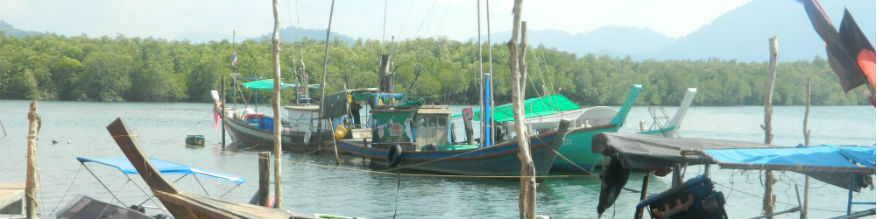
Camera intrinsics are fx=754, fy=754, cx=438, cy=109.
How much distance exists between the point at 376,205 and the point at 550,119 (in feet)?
44.6

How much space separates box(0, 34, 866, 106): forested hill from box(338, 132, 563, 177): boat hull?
165 ft

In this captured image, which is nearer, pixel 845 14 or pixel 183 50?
pixel 845 14

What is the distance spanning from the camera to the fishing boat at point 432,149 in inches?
917

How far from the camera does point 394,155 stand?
2641 centimetres

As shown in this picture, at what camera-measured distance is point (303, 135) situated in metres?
35.9

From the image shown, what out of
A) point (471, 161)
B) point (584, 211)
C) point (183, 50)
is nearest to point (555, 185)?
point (471, 161)

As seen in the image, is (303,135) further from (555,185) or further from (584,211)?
(584,211)

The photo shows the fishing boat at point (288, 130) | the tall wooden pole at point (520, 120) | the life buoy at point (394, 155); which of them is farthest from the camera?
the fishing boat at point (288, 130)

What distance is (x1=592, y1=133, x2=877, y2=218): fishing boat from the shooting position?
35.1 feet

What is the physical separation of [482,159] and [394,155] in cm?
369

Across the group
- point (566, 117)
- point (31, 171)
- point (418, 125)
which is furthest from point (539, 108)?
point (31, 171)

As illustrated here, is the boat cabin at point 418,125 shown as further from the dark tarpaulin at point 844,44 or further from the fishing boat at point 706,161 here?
the dark tarpaulin at point 844,44

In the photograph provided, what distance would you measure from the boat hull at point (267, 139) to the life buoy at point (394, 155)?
8.09m

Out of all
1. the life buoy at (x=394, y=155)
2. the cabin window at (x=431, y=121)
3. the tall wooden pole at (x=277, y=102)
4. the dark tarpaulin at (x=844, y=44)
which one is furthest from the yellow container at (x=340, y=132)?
the dark tarpaulin at (x=844, y=44)
